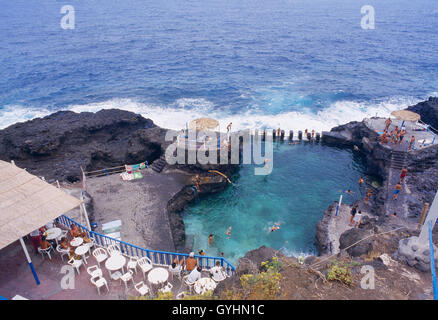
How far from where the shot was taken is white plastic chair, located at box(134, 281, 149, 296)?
12555 mm

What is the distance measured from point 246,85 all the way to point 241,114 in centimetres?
1458

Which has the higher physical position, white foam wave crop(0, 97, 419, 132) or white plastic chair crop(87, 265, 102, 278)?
white foam wave crop(0, 97, 419, 132)

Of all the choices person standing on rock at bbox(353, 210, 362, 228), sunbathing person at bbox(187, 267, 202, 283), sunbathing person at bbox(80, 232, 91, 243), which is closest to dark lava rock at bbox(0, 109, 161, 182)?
sunbathing person at bbox(80, 232, 91, 243)

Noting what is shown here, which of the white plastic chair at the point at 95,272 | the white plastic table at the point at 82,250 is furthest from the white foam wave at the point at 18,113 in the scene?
the white plastic chair at the point at 95,272

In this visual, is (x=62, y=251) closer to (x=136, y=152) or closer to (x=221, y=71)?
(x=136, y=152)

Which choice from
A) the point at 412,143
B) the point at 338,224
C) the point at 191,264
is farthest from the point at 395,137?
the point at 191,264

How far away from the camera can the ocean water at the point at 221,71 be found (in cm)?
4847

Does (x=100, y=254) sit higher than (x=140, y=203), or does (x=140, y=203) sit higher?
(x=100, y=254)

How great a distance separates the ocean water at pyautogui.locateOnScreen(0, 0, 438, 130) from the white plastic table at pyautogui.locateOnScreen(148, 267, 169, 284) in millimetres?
32088

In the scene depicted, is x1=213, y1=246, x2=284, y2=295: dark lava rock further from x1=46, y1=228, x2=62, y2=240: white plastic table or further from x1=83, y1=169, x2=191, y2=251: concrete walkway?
x1=46, y1=228, x2=62, y2=240: white plastic table

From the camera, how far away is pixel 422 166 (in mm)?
27797

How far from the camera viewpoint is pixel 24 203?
12969mm

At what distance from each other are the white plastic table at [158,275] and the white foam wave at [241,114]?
30.5 m

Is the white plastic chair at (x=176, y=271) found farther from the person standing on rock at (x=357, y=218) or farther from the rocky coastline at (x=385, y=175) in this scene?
the person standing on rock at (x=357, y=218)
